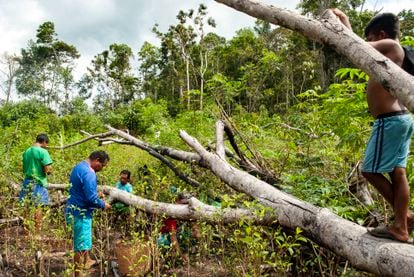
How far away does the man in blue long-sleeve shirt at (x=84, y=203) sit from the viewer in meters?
4.61

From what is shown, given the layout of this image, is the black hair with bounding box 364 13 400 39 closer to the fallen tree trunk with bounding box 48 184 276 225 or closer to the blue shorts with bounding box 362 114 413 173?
the blue shorts with bounding box 362 114 413 173

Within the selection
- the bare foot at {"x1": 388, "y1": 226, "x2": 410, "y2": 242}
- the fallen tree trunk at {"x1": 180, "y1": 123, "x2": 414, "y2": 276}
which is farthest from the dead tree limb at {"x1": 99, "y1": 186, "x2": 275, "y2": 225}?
the bare foot at {"x1": 388, "y1": 226, "x2": 410, "y2": 242}

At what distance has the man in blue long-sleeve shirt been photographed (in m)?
4.61

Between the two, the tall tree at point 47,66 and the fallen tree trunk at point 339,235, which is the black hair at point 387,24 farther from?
the tall tree at point 47,66

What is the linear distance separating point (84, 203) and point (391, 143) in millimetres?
3520

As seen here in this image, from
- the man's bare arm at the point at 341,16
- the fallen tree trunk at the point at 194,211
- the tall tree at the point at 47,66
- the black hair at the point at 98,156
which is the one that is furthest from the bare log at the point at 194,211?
the tall tree at the point at 47,66

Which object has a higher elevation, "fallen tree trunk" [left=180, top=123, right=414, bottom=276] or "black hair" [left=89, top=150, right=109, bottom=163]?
"black hair" [left=89, top=150, right=109, bottom=163]

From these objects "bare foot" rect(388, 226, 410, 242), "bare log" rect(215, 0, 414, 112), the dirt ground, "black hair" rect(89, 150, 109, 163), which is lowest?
the dirt ground

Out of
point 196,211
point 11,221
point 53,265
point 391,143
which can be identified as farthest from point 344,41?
point 11,221

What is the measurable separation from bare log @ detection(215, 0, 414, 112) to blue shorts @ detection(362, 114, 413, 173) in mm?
422

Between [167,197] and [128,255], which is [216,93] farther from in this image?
[128,255]

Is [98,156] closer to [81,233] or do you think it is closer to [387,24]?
[81,233]

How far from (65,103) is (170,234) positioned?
45.8 m

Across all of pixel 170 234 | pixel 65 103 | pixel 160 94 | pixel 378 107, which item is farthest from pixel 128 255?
pixel 65 103
